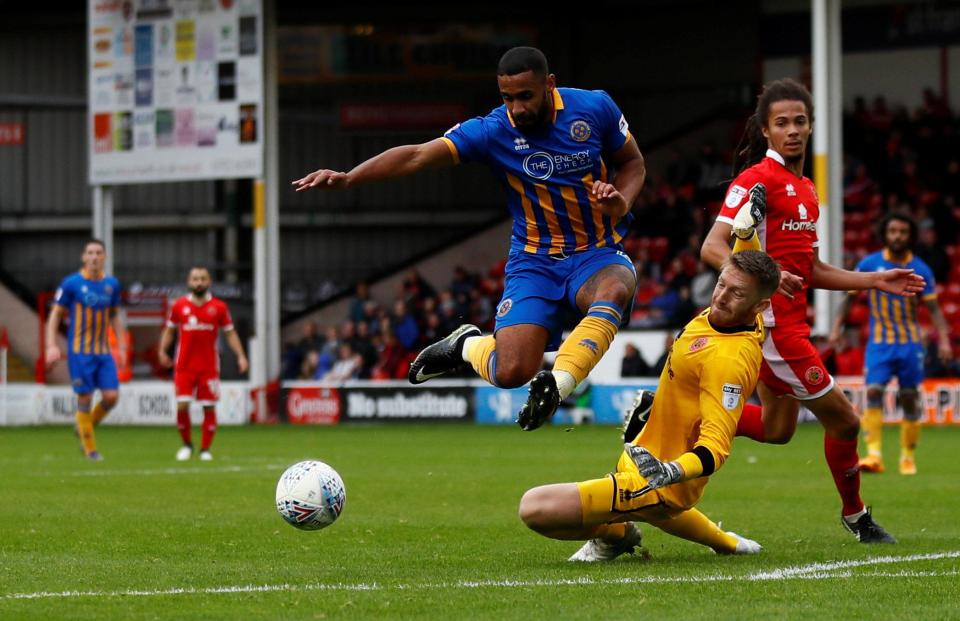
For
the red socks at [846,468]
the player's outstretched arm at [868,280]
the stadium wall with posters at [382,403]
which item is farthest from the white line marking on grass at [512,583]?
the stadium wall with posters at [382,403]

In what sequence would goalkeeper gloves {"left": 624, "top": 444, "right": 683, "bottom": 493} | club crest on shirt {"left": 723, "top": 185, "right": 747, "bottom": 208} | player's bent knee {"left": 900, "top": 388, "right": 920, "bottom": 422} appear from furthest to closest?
1. player's bent knee {"left": 900, "top": 388, "right": 920, "bottom": 422}
2. club crest on shirt {"left": 723, "top": 185, "right": 747, "bottom": 208}
3. goalkeeper gloves {"left": 624, "top": 444, "right": 683, "bottom": 493}

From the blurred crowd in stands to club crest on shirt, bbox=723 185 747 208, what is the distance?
16.8 metres

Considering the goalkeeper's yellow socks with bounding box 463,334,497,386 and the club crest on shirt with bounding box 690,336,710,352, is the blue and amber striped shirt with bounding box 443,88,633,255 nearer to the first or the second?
the goalkeeper's yellow socks with bounding box 463,334,497,386

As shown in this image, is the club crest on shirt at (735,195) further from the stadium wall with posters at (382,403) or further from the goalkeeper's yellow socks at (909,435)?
the stadium wall with posters at (382,403)

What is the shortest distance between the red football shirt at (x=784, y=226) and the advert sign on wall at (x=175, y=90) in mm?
18281

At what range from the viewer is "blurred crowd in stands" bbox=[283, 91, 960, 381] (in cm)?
2644

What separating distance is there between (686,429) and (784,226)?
1.49 m

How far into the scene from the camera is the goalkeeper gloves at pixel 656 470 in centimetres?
675

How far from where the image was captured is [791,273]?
8.04 metres

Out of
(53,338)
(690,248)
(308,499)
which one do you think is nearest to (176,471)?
(53,338)

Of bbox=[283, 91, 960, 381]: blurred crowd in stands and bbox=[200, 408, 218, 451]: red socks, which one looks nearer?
bbox=[200, 408, 218, 451]: red socks

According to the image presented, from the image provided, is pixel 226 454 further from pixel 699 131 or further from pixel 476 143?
pixel 699 131

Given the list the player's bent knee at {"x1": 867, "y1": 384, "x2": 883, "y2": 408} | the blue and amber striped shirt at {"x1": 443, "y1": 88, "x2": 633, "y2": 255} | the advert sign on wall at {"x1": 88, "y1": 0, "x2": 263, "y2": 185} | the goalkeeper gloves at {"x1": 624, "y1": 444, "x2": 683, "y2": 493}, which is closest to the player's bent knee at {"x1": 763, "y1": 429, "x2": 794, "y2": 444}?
the blue and amber striped shirt at {"x1": 443, "y1": 88, "x2": 633, "y2": 255}

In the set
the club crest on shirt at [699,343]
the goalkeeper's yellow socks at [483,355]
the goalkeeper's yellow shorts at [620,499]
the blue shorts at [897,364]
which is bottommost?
the goalkeeper's yellow shorts at [620,499]
